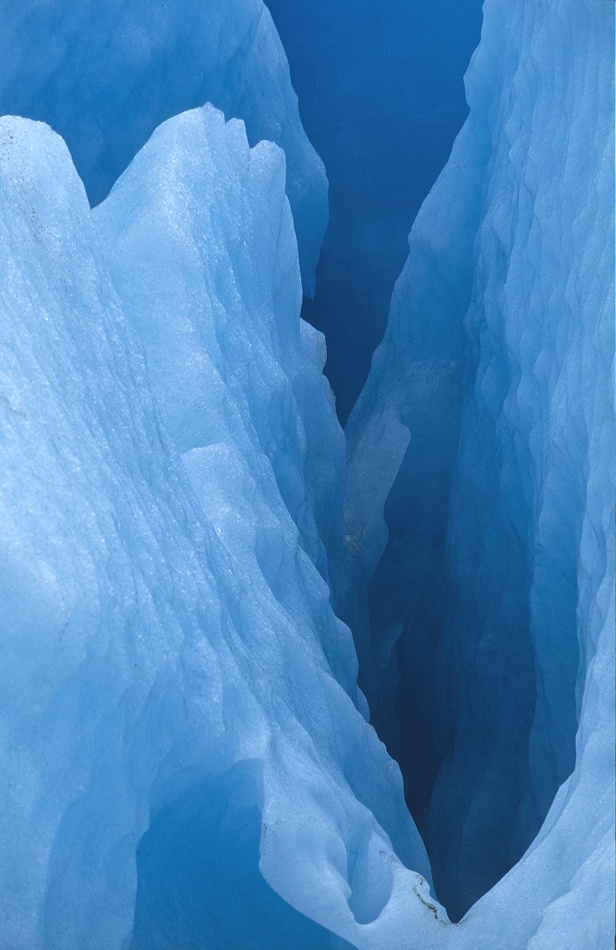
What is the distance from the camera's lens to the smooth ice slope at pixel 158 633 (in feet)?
2.84

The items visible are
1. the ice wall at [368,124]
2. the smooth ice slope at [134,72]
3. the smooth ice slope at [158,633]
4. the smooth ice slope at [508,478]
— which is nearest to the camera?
the smooth ice slope at [158,633]

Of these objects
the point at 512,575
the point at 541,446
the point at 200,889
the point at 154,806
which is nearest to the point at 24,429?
the point at 154,806

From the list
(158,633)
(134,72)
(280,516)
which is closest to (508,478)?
(280,516)

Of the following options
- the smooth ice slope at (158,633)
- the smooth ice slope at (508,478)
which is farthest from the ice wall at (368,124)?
the smooth ice slope at (158,633)

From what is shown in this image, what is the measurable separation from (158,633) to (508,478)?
986 millimetres

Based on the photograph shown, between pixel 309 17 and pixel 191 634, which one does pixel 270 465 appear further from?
pixel 309 17

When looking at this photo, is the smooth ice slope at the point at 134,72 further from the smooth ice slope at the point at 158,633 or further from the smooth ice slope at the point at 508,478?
the smooth ice slope at the point at 158,633

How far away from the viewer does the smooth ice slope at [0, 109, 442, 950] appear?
866 millimetres

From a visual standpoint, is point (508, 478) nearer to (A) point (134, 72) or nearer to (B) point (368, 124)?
(A) point (134, 72)

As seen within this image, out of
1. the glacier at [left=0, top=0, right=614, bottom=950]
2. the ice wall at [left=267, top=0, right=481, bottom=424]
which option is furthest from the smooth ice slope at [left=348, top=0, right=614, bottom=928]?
the ice wall at [left=267, top=0, right=481, bottom=424]

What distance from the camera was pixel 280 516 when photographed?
1.43m

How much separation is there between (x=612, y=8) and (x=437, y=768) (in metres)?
1.62

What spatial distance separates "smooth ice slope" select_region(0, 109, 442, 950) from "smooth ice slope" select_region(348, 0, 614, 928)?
26cm

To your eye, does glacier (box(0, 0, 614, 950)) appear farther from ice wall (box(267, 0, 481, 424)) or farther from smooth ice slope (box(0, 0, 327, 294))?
ice wall (box(267, 0, 481, 424))
